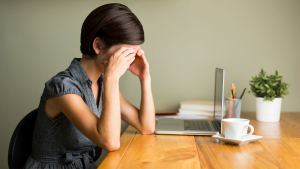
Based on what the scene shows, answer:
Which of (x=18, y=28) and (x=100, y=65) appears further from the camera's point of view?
(x=18, y=28)

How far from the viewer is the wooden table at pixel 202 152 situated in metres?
0.73

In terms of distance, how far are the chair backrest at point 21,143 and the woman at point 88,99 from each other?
0.04 meters

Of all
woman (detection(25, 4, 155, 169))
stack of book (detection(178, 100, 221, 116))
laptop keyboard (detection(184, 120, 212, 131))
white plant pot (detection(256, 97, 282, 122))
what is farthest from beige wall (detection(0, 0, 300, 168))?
woman (detection(25, 4, 155, 169))

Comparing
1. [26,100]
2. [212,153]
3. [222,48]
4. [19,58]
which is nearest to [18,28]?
[19,58]

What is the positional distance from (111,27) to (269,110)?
929 millimetres

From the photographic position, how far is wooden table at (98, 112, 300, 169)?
725 millimetres

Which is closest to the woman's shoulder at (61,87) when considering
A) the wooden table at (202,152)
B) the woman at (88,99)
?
the woman at (88,99)

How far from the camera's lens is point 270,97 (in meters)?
1.33

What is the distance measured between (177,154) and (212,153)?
117 millimetres

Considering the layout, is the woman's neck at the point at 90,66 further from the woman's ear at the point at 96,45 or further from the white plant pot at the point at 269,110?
the white plant pot at the point at 269,110

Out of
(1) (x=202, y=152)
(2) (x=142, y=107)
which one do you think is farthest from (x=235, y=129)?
(2) (x=142, y=107)

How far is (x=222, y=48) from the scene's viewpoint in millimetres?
1649

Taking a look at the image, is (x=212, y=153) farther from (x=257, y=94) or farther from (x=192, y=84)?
(x=192, y=84)

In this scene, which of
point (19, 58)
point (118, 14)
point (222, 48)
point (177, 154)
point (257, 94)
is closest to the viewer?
point (177, 154)
